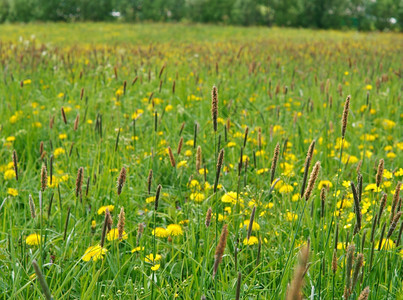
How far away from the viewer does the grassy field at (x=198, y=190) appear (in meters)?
1.43

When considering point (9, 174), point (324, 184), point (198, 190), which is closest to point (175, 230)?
point (198, 190)

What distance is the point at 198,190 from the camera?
7.99ft

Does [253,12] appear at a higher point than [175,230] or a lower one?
higher

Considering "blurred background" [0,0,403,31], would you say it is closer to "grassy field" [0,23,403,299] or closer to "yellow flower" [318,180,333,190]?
"grassy field" [0,23,403,299]

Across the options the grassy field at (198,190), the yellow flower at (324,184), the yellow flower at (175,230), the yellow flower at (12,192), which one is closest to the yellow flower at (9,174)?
the grassy field at (198,190)

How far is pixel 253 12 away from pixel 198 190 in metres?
37.9

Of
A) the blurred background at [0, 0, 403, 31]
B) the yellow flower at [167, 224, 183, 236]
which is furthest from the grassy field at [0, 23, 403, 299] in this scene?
the blurred background at [0, 0, 403, 31]

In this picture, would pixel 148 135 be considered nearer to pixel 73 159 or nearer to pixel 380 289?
pixel 73 159

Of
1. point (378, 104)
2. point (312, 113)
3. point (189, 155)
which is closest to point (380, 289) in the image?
point (189, 155)

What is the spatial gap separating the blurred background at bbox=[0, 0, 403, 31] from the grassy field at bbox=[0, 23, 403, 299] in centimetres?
3432

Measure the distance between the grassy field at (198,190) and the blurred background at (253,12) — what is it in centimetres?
3432

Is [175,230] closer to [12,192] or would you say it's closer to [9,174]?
[12,192]

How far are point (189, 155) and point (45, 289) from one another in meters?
2.40

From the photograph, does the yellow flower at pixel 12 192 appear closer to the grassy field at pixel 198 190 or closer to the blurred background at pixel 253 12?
the grassy field at pixel 198 190
